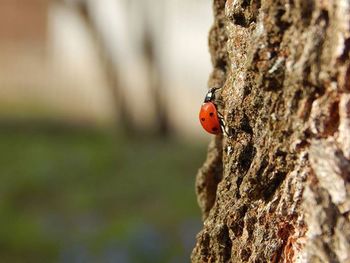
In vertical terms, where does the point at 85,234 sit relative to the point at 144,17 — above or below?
below

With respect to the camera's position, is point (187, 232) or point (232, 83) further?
point (187, 232)

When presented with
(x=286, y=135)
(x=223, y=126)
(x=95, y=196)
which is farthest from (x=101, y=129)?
(x=286, y=135)

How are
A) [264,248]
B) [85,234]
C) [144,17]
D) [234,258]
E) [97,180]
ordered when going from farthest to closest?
[144,17]
[97,180]
[85,234]
[234,258]
[264,248]

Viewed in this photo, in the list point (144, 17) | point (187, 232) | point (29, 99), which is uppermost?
point (144, 17)

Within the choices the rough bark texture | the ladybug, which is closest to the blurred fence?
the ladybug

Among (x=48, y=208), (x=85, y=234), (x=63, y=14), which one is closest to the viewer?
(x=85, y=234)

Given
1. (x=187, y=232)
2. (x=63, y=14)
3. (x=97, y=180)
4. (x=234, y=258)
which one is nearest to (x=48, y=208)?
(x=97, y=180)

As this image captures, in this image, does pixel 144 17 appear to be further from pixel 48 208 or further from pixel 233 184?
pixel 233 184
